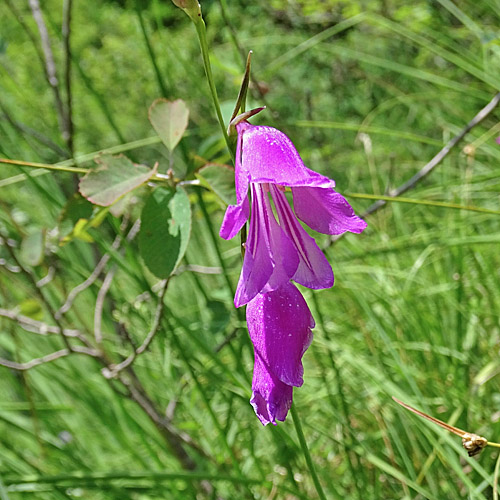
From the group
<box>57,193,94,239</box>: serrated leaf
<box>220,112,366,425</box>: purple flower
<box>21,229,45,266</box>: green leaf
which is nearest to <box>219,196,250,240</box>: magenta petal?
<box>220,112,366,425</box>: purple flower

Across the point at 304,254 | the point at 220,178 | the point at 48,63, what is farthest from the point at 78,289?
the point at 304,254

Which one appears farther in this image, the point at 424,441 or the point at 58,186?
the point at 58,186

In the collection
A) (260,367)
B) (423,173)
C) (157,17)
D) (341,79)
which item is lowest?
(341,79)

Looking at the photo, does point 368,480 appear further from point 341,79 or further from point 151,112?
point 341,79

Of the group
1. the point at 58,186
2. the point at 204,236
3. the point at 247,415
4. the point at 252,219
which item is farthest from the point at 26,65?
the point at 252,219

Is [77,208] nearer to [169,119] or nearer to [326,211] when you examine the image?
[169,119]
